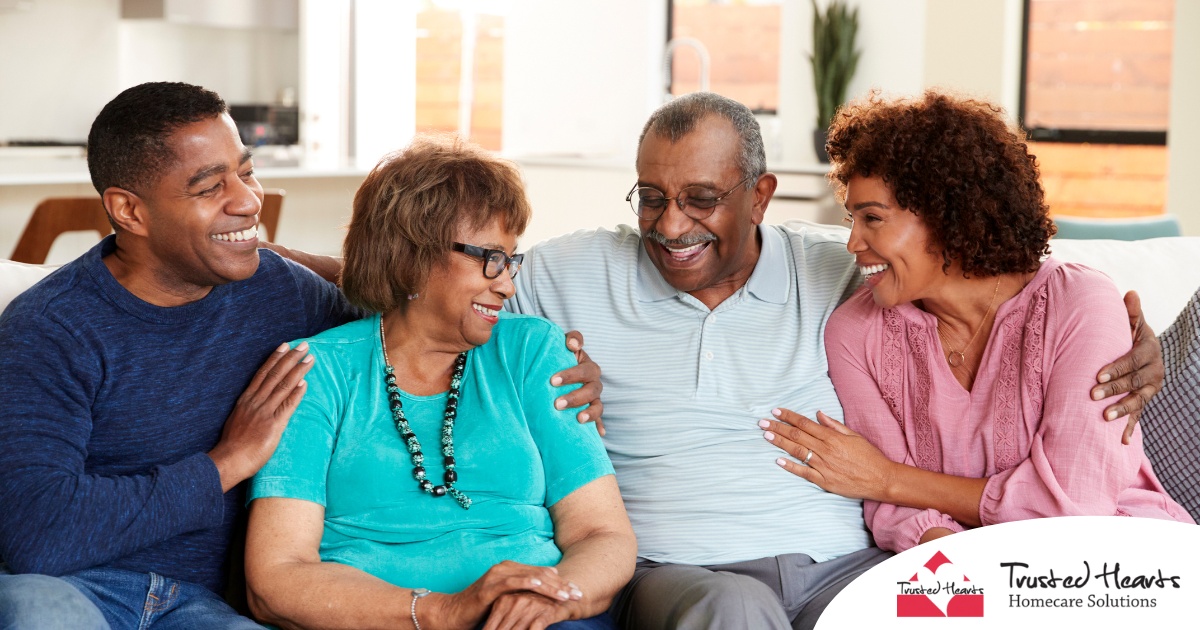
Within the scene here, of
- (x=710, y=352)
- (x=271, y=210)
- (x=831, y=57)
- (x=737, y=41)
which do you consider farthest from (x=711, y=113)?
(x=737, y=41)

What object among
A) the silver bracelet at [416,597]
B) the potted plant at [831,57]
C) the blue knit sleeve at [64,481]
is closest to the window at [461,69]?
the potted plant at [831,57]

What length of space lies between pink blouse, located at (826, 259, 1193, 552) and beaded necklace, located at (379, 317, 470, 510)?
72 cm

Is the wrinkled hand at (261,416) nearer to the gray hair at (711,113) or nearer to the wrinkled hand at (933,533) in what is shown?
the gray hair at (711,113)

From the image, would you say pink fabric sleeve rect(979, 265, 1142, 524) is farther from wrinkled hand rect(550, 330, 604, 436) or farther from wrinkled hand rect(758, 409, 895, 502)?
wrinkled hand rect(550, 330, 604, 436)

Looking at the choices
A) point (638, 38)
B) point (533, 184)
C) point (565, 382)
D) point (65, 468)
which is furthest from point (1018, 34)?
point (65, 468)

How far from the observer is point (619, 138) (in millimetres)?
7707

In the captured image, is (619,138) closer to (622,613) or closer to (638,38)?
(638,38)

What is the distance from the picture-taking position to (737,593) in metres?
1.76

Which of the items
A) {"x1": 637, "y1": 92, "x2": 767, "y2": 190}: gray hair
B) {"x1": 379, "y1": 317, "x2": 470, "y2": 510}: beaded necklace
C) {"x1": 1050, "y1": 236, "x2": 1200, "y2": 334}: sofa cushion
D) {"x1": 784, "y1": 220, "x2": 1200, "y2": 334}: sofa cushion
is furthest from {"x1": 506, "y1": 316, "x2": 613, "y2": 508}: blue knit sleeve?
{"x1": 1050, "y1": 236, "x2": 1200, "y2": 334}: sofa cushion

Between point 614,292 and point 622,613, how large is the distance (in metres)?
0.61

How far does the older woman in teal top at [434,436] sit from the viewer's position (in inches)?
70.9

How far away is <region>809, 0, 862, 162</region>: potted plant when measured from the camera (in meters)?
6.48

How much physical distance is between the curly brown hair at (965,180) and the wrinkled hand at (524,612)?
905mm

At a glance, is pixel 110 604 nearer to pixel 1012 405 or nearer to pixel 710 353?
pixel 710 353
